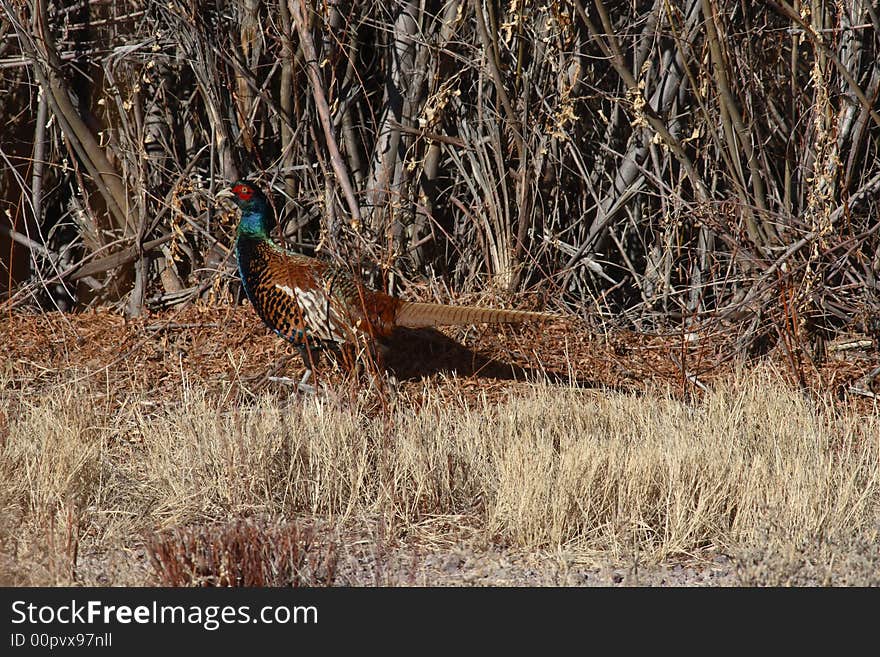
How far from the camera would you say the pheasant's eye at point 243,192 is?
551 centimetres

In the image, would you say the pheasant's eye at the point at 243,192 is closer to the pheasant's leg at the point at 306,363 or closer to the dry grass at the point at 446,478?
the pheasant's leg at the point at 306,363

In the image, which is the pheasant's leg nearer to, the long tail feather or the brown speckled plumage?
the brown speckled plumage

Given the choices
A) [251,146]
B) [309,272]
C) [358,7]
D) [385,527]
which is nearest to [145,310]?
[251,146]

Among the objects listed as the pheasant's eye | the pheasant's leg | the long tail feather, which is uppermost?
the pheasant's eye

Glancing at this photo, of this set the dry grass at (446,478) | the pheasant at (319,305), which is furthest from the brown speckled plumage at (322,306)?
the dry grass at (446,478)

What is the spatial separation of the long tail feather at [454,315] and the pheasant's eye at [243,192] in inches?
38.6

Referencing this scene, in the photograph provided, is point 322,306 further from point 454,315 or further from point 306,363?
point 454,315

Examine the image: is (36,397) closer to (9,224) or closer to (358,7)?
(9,224)

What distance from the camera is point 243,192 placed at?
552 cm

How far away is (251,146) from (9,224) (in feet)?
7.00

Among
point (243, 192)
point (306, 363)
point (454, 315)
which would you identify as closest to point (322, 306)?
point (306, 363)

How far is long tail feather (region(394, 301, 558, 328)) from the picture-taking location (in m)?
5.25

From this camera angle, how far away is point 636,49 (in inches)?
249

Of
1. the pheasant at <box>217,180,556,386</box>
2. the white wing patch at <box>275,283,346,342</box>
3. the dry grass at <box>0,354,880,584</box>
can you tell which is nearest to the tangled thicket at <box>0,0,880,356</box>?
the pheasant at <box>217,180,556,386</box>
